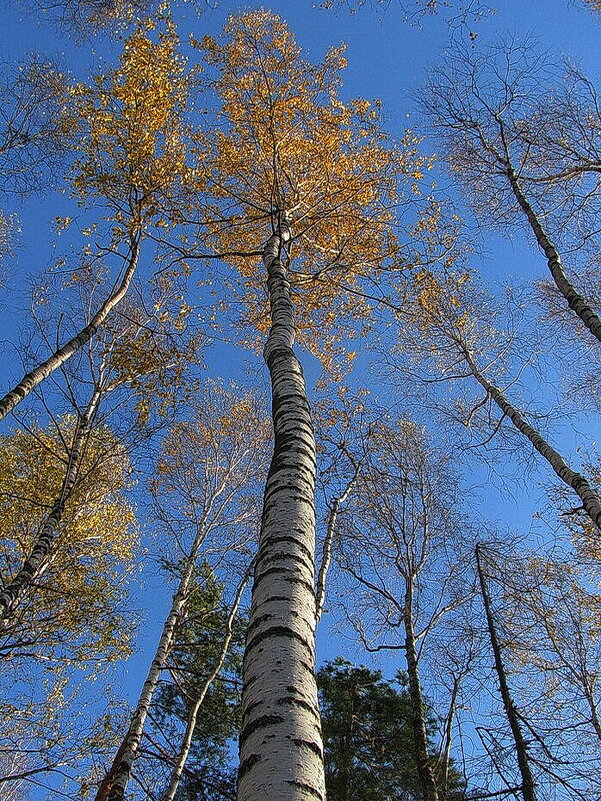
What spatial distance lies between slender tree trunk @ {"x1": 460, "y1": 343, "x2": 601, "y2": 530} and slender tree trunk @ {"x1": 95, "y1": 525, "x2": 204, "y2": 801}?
5365 mm

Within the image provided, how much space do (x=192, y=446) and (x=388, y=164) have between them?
6.83m

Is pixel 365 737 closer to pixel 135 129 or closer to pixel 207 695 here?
pixel 207 695

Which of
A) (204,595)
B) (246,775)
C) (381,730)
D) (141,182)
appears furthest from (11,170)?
(381,730)

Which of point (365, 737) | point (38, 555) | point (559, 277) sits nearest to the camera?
point (38, 555)

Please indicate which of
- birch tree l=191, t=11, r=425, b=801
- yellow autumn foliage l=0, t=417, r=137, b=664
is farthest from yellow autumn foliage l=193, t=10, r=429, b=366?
yellow autumn foliage l=0, t=417, r=137, b=664

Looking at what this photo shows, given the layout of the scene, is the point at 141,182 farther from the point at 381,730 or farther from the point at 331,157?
the point at 381,730

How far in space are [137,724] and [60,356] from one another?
4448 mm

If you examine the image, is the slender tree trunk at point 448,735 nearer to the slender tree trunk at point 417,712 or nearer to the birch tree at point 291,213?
the slender tree trunk at point 417,712

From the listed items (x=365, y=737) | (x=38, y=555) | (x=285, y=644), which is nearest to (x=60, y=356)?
(x=38, y=555)

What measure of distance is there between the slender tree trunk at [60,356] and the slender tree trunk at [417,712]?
5601mm

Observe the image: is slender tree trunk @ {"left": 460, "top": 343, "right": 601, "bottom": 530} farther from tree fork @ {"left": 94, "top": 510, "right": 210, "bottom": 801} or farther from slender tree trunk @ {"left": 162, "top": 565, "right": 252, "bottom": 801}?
tree fork @ {"left": 94, "top": 510, "right": 210, "bottom": 801}

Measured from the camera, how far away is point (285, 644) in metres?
2.17

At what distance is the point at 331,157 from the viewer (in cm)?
992

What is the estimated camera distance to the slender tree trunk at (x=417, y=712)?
5.60 m
